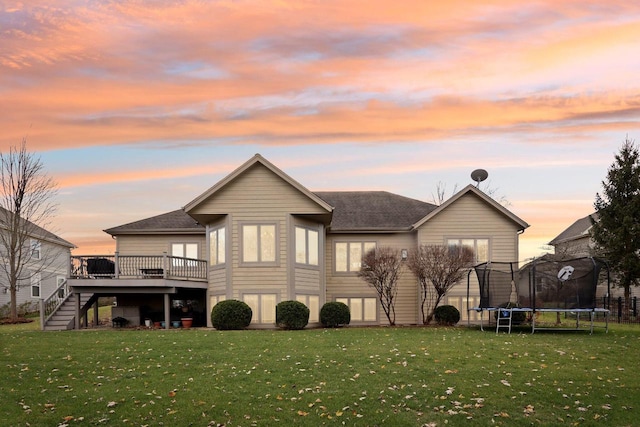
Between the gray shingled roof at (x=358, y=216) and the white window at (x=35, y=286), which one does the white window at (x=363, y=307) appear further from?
the white window at (x=35, y=286)

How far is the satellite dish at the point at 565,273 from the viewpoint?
2288 cm

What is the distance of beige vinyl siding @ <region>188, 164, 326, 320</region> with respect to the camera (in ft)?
88.7

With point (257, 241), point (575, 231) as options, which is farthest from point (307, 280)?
point (575, 231)

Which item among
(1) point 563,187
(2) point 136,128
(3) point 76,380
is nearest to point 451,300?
(1) point 563,187

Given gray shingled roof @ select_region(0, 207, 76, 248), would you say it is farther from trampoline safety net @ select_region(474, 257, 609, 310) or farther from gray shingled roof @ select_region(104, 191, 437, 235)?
trampoline safety net @ select_region(474, 257, 609, 310)

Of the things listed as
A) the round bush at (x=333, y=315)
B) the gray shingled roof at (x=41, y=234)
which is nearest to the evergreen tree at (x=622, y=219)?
the round bush at (x=333, y=315)

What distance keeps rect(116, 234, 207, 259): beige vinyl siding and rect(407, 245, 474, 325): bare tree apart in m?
10.1

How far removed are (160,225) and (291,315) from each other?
9.43m

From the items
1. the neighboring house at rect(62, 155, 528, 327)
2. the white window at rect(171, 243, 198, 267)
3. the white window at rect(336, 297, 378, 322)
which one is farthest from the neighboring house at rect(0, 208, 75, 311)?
the white window at rect(336, 297, 378, 322)

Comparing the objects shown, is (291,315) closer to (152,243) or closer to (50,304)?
(152,243)

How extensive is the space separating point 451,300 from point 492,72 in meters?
11.7

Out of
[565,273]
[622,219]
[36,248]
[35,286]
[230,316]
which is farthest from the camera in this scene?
[35,286]

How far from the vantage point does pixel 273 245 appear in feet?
89.2

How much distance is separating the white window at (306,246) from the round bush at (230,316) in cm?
346
